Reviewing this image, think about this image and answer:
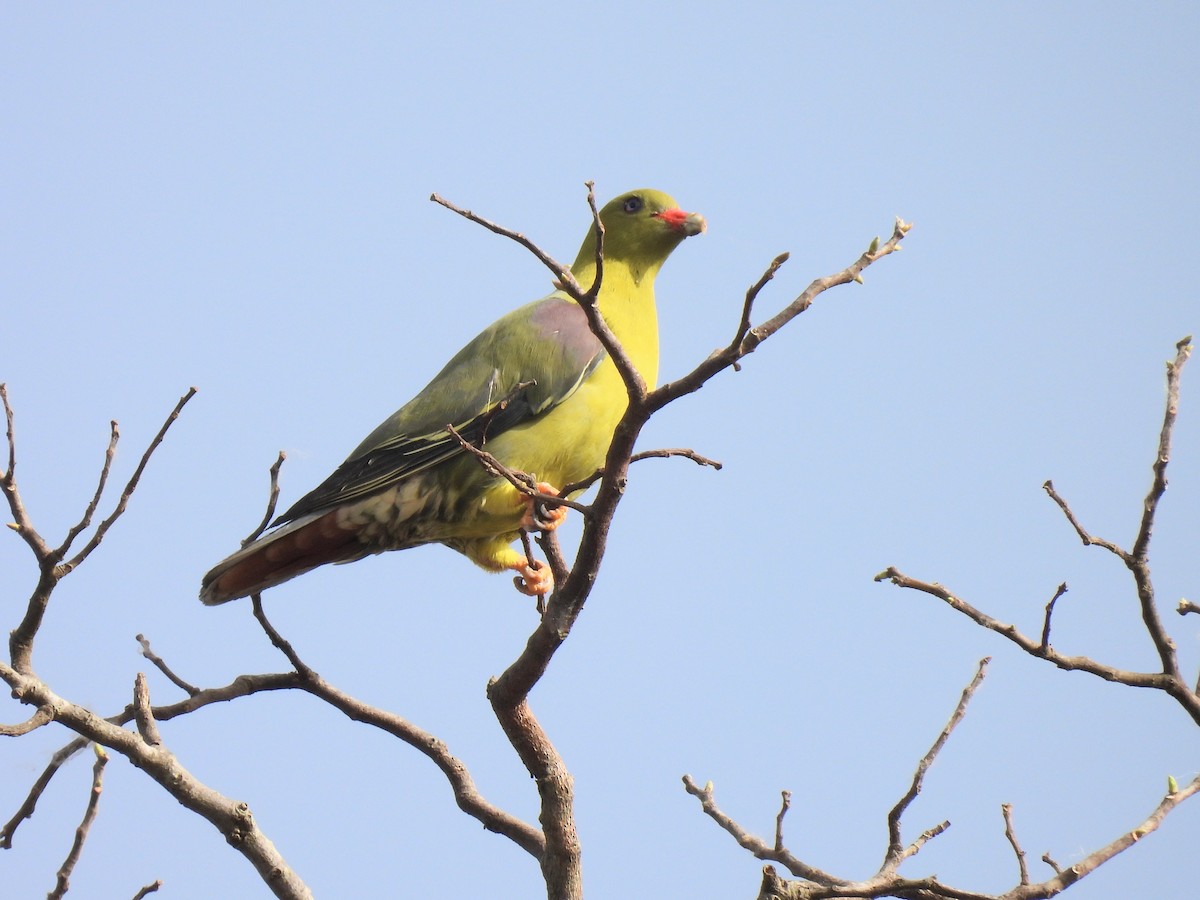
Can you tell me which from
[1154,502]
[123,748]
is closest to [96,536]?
[123,748]

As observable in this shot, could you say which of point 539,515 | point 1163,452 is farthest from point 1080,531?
point 539,515

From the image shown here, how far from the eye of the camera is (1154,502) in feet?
8.57

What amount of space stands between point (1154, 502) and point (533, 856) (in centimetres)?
188

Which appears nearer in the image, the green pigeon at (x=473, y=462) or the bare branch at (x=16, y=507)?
the bare branch at (x=16, y=507)

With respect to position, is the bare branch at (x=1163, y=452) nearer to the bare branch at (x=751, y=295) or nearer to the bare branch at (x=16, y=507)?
the bare branch at (x=751, y=295)

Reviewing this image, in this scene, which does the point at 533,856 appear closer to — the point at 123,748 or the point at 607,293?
the point at 123,748

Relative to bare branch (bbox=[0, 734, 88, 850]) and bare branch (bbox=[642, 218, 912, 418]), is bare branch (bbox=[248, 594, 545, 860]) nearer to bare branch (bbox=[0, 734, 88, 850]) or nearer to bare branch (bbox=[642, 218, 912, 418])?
bare branch (bbox=[0, 734, 88, 850])

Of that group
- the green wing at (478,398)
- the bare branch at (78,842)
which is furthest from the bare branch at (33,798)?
the green wing at (478,398)

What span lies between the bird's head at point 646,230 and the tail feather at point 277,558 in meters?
1.43

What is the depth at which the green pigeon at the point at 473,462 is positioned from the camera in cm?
400

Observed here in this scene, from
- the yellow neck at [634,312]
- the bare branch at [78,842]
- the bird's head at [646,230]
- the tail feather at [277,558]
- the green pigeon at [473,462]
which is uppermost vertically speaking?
the bird's head at [646,230]

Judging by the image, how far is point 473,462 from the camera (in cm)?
403

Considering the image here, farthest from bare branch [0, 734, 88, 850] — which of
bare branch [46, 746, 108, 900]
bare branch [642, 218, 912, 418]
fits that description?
bare branch [642, 218, 912, 418]

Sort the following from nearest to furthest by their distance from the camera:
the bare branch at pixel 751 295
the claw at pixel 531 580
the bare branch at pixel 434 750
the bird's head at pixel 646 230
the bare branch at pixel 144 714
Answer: the bare branch at pixel 751 295 < the bare branch at pixel 144 714 < the bare branch at pixel 434 750 < the claw at pixel 531 580 < the bird's head at pixel 646 230
